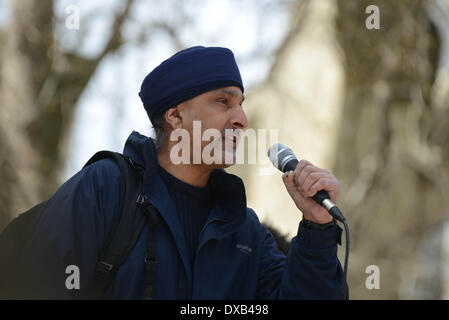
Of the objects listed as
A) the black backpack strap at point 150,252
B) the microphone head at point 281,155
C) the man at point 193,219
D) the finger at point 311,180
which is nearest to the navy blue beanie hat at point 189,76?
the man at point 193,219

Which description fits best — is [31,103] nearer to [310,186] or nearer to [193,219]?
[193,219]

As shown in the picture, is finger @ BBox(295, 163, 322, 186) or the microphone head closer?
finger @ BBox(295, 163, 322, 186)

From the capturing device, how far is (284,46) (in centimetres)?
797

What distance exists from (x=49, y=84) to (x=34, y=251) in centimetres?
607

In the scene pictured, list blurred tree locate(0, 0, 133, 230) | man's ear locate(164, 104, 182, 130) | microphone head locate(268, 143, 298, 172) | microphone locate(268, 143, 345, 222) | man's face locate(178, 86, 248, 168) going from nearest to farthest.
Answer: microphone locate(268, 143, 345, 222), microphone head locate(268, 143, 298, 172), man's face locate(178, 86, 248, 168), man's ear locate(164, 104, 182, 130), blurred tree locate(0, 0, 133, 230)

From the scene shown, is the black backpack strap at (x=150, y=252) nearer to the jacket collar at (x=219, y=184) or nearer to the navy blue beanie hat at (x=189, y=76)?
the jacket collar at (x=219, y=184)

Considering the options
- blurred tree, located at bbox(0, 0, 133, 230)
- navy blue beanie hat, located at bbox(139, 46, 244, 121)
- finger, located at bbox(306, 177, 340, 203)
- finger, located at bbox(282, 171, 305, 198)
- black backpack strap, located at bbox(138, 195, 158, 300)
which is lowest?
black backpack strap, located at bbox(138, 195, 158, 300)

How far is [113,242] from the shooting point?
→ 6.79 ft

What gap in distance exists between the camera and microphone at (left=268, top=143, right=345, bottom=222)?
6.48ft

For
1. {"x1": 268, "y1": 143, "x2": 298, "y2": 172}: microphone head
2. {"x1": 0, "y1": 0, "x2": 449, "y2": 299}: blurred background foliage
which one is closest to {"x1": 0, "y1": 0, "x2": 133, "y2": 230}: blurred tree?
{"x1": 0, "y1": 0, "x2": 449, "y2": 299}: blurred background foliage

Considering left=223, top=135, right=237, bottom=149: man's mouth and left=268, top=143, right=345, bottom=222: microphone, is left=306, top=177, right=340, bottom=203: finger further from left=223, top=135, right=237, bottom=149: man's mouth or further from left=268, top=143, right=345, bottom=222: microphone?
left=223, top=135, right=237, bottom=149: man's mouth

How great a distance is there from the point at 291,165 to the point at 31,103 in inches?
229

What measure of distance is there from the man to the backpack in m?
0.03
